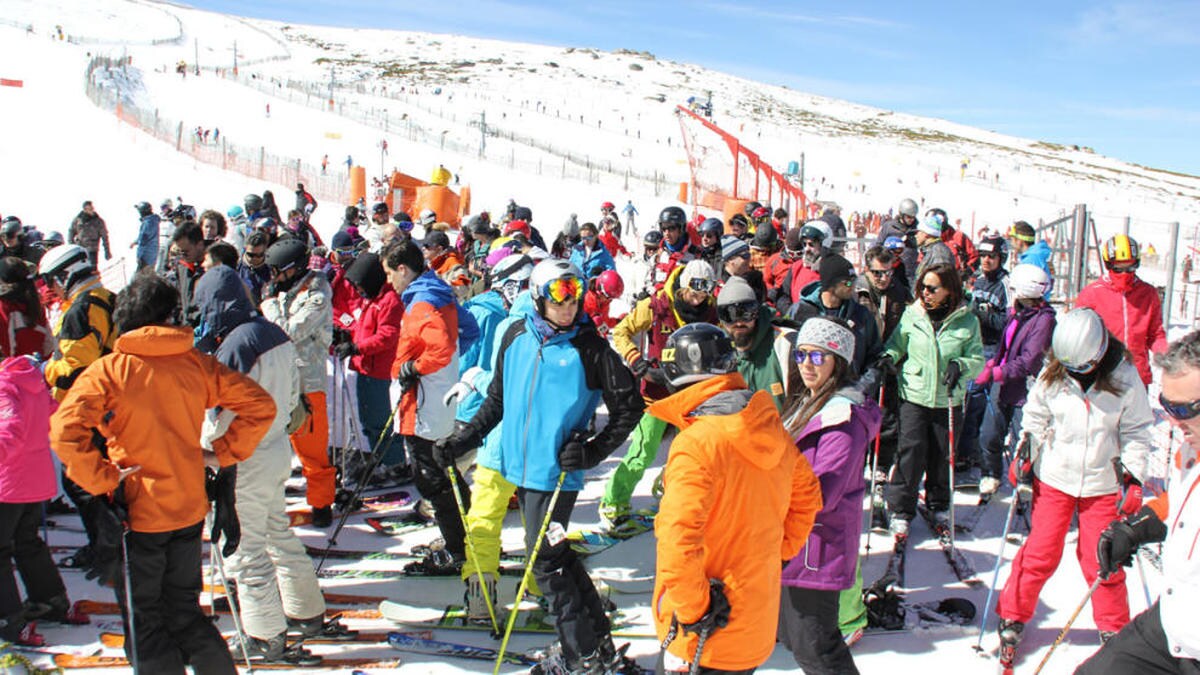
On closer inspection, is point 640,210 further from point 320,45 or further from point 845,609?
point 320,45

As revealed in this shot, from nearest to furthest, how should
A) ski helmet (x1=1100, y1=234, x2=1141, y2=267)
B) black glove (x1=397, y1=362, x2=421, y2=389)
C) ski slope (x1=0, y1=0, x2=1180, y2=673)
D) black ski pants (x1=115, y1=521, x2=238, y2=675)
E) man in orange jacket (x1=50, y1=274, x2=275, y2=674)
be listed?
man in orange jacket (x1=50, y1=274, x2=275, y2=674) < black ski pants (x1=115, y1=521, x2=238, y2=675) < ski slope (x1=0, y1=0, x2=1180, y2=673) < black glove (x1=397, y1=362, x2=421, y2=389) < ski helmet (x1=1100, y1=234, x2=1141, y2=267)

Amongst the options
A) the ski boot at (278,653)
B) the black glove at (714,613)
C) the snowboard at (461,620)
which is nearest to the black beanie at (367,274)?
the snowboard at (461,620)

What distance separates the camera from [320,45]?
342 feet

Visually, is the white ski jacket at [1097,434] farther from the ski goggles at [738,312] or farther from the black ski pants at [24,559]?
the black ski pants at [24,559]

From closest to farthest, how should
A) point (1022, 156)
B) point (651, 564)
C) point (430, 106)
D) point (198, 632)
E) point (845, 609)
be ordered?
point (198, 632) → point (845, 609) → point (651, 564) → point (430, 106) → point (1022, 156)

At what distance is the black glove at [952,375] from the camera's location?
5.28 meters

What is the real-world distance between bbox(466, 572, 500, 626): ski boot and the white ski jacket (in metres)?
2.95

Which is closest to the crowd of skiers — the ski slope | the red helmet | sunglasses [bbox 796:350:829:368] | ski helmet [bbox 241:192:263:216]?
sunglasses [bbox 796:350:829:368]

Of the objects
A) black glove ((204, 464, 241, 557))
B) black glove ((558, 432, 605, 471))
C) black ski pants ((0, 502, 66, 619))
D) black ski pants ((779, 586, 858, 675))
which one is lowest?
black ski pants ((0, 502, 66, 619))

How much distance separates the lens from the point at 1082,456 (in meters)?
4.02

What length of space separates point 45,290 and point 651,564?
4.58 metres

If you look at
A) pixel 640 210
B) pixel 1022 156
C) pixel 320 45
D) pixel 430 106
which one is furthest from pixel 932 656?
pixel 320 45

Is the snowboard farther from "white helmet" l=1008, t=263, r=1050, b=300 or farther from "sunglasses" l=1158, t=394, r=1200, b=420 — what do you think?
"white helmet" l=1008, t=263, r=1050, b=300

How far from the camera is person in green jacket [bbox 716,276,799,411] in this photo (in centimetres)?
449
